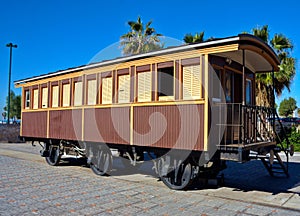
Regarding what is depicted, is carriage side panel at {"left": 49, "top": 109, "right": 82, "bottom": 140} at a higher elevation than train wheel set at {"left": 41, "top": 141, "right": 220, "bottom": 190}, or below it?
higher

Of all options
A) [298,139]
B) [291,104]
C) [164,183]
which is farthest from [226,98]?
[291,104]

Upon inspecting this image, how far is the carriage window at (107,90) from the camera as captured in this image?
9.48m

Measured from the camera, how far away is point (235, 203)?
6.52 meters

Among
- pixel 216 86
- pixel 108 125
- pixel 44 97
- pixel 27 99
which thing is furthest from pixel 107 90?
pixel 27 99

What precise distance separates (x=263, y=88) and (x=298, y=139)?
3571 mm

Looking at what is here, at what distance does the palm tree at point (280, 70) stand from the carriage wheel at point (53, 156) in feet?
36.9

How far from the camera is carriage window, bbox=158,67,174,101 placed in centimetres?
790

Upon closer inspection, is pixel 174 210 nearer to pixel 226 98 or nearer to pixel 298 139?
pixel 226 98

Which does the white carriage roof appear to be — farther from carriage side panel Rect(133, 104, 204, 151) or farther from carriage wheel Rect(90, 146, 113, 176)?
carriage wheel Rect(90, 146, 113, 176)

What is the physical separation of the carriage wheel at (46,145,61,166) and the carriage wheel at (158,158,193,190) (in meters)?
4.93

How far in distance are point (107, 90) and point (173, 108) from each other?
9.15 feet

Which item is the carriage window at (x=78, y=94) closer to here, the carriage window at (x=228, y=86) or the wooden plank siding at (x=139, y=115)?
the wooden plank siding at (x=139, y=115)

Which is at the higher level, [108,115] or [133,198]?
[108,115]

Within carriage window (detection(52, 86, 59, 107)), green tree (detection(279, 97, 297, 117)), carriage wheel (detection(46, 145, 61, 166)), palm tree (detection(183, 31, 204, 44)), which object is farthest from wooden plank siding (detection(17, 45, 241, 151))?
green tree (detection(279, 97, 297, 117))
